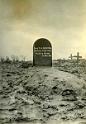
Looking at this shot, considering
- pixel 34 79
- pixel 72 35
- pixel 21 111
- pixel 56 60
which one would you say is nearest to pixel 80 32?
pixel 72 35

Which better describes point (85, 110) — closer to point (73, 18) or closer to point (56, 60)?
point (56, 60)

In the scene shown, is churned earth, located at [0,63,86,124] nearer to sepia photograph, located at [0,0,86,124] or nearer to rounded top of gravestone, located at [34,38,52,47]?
sepia photograph, located at [0,0,86,124]

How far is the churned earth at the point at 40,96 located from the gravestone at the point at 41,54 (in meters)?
0.05

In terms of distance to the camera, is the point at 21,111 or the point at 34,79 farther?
the point at 34,79

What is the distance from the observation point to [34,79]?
2.71m

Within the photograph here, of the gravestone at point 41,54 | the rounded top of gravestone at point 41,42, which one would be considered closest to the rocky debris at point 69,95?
the gravestone at point 41,54

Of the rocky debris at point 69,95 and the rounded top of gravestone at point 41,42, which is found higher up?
the rounded top of gravestone at point 41,42

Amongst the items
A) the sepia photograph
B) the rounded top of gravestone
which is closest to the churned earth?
the sepia photograph

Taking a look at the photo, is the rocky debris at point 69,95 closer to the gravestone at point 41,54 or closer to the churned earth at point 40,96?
the churned earth at point 40,96

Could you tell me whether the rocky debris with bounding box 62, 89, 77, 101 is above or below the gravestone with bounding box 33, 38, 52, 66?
below

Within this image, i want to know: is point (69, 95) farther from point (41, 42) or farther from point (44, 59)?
point (41, 42)

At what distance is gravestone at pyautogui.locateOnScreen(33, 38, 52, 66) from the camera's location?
2.72 m

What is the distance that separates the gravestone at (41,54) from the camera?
2721 millimetres

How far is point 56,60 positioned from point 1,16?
57 centimetres
